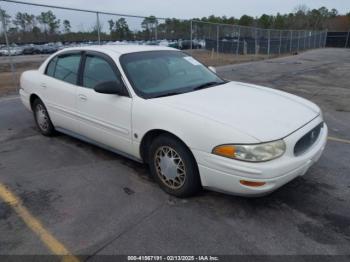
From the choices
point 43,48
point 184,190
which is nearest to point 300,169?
point 184,190

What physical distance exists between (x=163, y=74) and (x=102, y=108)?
2.79 feet

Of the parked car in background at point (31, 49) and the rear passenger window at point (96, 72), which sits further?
the parked car in background at point (31, 49)

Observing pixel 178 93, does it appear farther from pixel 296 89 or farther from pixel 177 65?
pixel 296 89

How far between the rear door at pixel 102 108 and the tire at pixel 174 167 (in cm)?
44

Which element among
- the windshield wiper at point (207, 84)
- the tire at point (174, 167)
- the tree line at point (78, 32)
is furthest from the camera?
the tree line at point (78, 32)

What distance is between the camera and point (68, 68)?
4410 millimetres

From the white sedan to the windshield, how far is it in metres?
0.01

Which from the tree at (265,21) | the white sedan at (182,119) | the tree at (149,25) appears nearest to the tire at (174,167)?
the white sedan at (182,119)

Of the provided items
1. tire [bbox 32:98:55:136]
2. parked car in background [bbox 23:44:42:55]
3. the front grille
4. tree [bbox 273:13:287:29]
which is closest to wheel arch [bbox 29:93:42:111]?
tire [bbox 32:98:55:136]

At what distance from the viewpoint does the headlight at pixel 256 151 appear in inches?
103

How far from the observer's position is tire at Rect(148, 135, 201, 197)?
2992 millimetres

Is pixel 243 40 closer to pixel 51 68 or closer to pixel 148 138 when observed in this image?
pixel 51 68

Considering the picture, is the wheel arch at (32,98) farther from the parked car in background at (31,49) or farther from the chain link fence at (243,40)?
the parked car in background at (31,49)

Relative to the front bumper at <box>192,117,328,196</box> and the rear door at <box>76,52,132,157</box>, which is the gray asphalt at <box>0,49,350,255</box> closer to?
the front bumper at <box>192,117,328,196</box>
